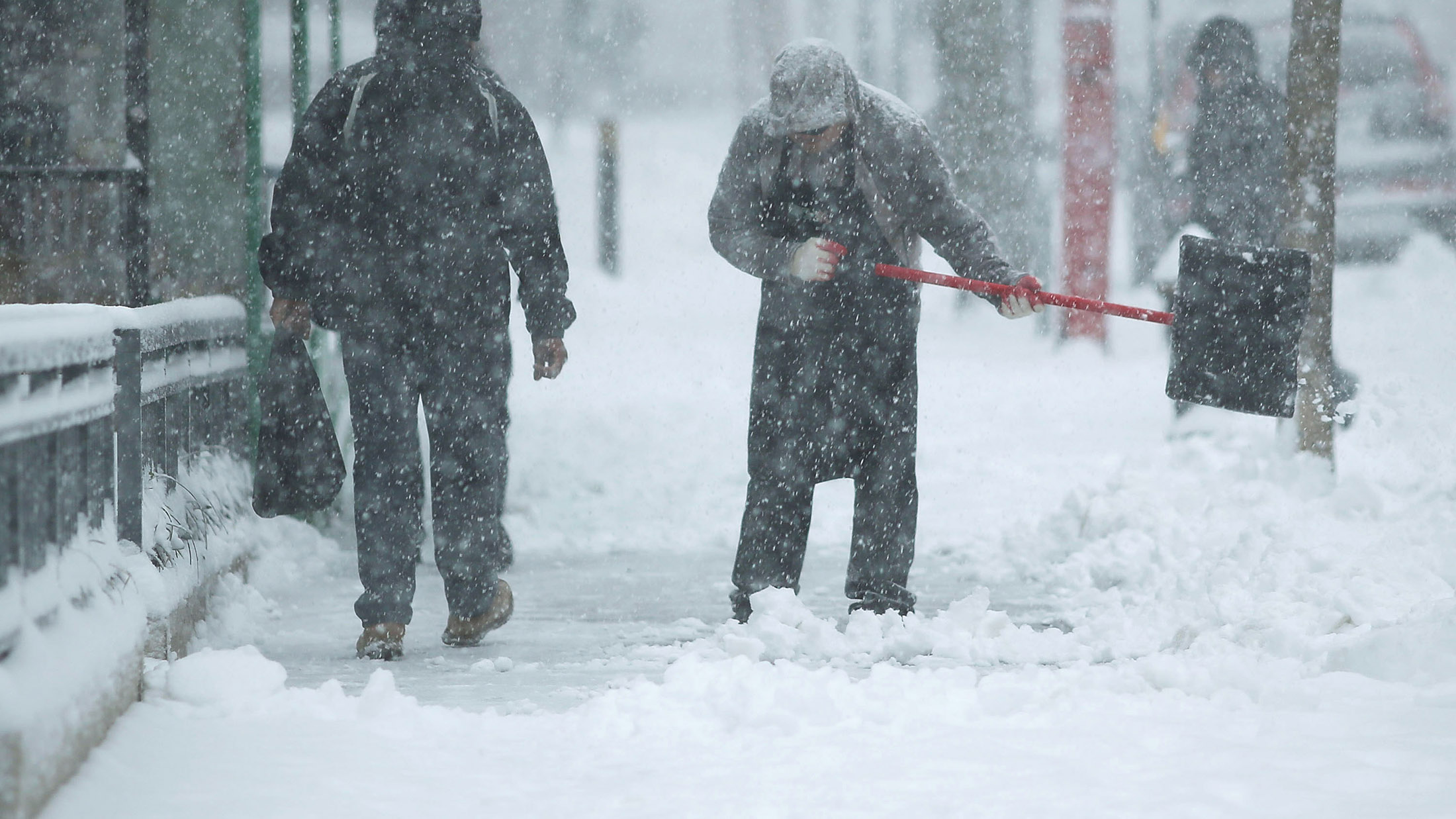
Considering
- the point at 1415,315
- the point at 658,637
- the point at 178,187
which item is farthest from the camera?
the point at 1415,315

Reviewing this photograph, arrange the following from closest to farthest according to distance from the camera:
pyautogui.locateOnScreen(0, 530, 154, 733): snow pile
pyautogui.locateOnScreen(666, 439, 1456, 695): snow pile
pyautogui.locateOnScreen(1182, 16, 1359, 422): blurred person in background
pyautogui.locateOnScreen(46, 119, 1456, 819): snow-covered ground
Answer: pyautogui.locateOnScreen(0, 530, 154, 733): snow pile < pyautogui.locateOnScreen(46, 119, 1456, 819): snow-covered ground < pyautogui.locateOnScreen(666, 439, 1456, 695): snow pile < pyautogui.locateOnScreen(1182, 16, 1359, 422): blurred person in background

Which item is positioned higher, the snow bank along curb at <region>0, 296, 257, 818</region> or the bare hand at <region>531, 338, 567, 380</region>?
the bare hand at <region>531, 338, 567, 380</region>

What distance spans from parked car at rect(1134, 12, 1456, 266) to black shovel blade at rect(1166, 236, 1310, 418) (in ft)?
21.9

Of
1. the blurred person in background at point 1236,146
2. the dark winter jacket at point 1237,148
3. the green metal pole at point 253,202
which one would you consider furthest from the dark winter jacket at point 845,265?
the dark winter jacket at point 1237,148

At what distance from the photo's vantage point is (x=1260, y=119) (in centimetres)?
837

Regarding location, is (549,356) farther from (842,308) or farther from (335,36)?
(335,36)

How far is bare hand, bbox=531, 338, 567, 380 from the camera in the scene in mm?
4559

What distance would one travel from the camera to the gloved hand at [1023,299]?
4.47 metres

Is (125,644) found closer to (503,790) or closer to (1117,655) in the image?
(503,790)

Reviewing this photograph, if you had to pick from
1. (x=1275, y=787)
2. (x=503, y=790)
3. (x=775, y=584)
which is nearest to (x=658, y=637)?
(x=775, y=584)

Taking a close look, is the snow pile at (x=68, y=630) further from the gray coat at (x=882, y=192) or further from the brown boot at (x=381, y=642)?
the gray coat at (x=882, y=192)

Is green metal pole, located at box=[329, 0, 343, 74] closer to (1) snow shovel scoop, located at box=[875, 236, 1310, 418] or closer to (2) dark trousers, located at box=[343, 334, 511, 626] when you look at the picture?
(2) dark trousers, located at box=[343, 334, 511, 626]

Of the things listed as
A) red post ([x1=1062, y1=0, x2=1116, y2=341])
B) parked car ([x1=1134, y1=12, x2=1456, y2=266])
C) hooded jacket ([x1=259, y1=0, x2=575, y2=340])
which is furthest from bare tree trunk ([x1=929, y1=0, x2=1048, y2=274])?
hooded jacket ([x1=259, y1=0, x2=575, y2=340])

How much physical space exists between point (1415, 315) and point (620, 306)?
6.80 m
